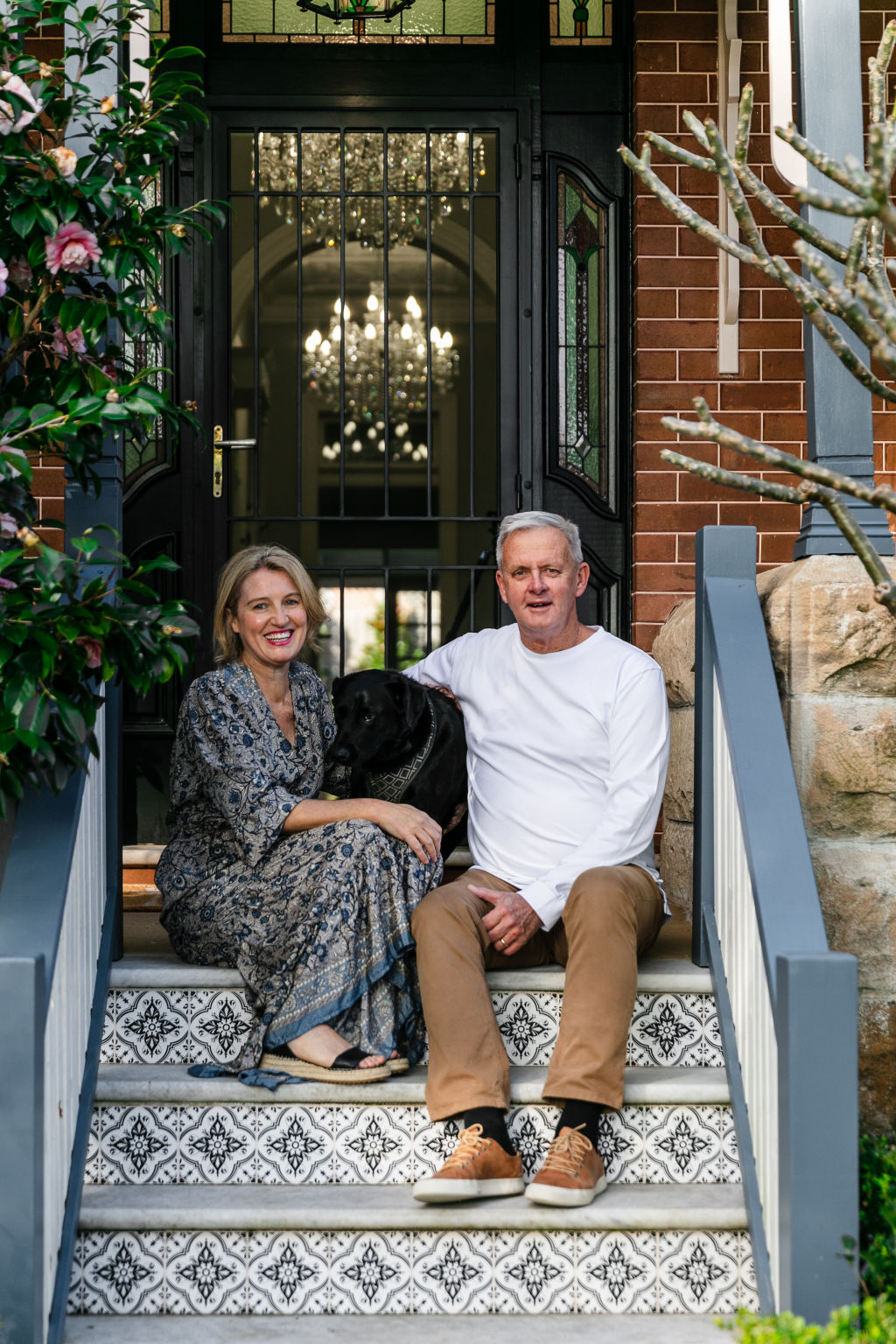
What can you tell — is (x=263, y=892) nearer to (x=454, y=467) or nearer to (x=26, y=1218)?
(x=26, y=1218)

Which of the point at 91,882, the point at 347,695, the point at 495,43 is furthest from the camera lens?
the point at 495,43

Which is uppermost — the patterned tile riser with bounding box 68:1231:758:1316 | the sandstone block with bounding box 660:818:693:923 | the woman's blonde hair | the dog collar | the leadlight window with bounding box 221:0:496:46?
the leadlight window with bounding box 221:0:496:46

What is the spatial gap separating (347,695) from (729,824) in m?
0.97

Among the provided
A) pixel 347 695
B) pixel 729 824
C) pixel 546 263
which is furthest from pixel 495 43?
pixel 729 824

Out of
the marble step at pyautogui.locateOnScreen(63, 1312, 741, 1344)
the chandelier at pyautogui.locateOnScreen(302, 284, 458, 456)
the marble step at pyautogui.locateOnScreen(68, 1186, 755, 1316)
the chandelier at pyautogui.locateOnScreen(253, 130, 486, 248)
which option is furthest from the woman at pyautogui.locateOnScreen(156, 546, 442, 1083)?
the chandelier at pyautogui.locateOnScreen(302, 284, 458, 456)

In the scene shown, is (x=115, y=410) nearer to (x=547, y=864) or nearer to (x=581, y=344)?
(x=547, y=864)

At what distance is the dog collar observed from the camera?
3.22m

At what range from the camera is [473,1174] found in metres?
2.47

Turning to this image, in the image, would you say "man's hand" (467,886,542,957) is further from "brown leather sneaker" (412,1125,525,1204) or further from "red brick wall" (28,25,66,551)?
"red brick wall" (28,25,66,551)

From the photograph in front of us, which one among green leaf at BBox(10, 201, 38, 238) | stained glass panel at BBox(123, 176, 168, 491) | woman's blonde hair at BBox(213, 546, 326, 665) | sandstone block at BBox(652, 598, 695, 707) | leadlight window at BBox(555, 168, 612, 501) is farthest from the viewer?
leadlight window at BBox(555, 168, 612, 501)

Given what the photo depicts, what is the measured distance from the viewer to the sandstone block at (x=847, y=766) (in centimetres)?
282

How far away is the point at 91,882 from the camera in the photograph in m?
2.79

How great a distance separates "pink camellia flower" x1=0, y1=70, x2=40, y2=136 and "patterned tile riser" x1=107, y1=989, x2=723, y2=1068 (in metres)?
1.77

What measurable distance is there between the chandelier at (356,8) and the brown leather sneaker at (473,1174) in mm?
3684
